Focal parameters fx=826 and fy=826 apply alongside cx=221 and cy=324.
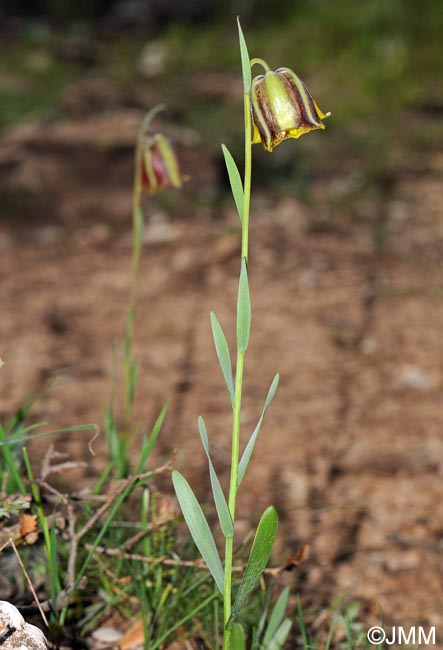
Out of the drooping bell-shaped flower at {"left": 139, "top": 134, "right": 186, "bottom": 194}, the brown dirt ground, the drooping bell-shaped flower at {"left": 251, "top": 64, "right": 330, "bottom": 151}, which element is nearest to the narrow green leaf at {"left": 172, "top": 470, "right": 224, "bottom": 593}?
the drooping bell-shaped flower at {"left": 251, "top": 64, "right": 330, "bottom": 151}

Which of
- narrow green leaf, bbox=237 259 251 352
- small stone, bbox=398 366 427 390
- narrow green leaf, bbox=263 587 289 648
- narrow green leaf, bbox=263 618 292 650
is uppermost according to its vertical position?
narrow green leaf, bbox=237 259 251 352

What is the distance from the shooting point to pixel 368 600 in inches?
62.9

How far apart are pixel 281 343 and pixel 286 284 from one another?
1.51 ft

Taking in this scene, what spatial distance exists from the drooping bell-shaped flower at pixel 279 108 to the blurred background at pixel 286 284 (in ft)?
1.85

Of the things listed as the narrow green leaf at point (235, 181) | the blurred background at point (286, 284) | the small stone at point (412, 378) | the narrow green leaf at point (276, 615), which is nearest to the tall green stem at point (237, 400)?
the narrow green leaf at point (235, 181)

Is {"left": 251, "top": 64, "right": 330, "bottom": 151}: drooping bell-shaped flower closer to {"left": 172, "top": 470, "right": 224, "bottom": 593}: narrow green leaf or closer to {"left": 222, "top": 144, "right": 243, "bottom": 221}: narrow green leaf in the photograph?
{"left": 222, "top": 144, "right": 243, "bottom": 221}: narrow green leaf

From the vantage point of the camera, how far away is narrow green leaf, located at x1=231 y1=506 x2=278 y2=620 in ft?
3.01

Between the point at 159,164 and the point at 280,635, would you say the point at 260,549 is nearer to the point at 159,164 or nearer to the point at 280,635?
the point at 280,635

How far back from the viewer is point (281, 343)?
2641 mm

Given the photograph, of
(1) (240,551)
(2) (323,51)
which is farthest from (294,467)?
(2) (323,51)

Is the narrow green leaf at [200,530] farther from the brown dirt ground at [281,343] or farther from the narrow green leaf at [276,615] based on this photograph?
the brown dirt ground at [281,343]

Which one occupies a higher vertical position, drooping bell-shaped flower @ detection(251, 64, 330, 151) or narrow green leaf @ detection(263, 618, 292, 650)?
drooping bell-shaped flower @ detection(251, 64, 330, 151)

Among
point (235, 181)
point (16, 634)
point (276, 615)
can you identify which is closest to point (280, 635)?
point (276, 615)

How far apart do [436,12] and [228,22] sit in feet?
6.24
